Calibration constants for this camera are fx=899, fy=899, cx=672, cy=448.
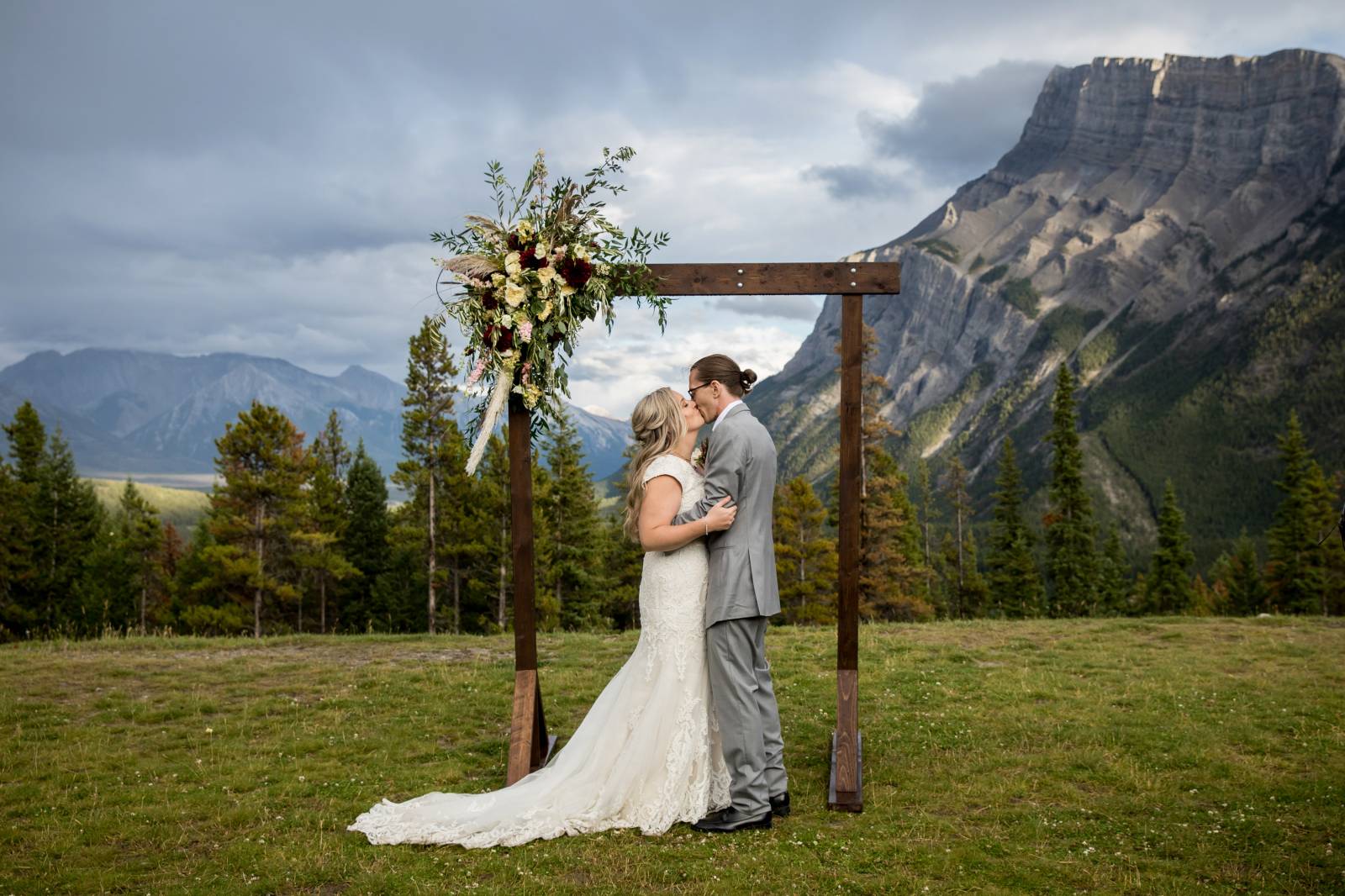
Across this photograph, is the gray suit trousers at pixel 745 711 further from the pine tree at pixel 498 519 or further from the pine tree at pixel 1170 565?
the pine tree at pixel 1170 565

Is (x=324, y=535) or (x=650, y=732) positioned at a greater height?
(x=324, y=535)

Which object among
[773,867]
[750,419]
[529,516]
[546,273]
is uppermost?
[546,273]

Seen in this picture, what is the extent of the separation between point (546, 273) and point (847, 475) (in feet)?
10.5

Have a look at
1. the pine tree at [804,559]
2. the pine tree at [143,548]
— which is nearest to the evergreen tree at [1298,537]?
the pine tree at [804,559]

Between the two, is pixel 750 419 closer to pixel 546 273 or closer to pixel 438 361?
pixel 546 273

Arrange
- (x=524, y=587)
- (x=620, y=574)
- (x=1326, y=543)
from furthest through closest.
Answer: (x=1326, y=543), (x=620, y=574), (x=524, y=587)

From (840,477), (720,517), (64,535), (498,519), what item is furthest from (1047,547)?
(64,535)

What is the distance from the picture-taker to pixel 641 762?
23.3 ft

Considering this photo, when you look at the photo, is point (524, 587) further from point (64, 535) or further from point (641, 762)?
point (64, 535)

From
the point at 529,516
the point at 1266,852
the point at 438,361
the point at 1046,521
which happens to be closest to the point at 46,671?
the point at 529,516

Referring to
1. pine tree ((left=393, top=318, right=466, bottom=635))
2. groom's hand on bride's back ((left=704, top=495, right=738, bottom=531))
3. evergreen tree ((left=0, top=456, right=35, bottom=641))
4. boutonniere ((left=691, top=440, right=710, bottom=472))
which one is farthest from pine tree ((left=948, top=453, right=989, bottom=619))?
groom's hand on bride's back ((left=704, top=495, right=738, bottom=531))

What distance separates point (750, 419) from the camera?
7285mm

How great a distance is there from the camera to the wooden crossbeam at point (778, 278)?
8133mm

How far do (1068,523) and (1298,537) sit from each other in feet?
43.2
